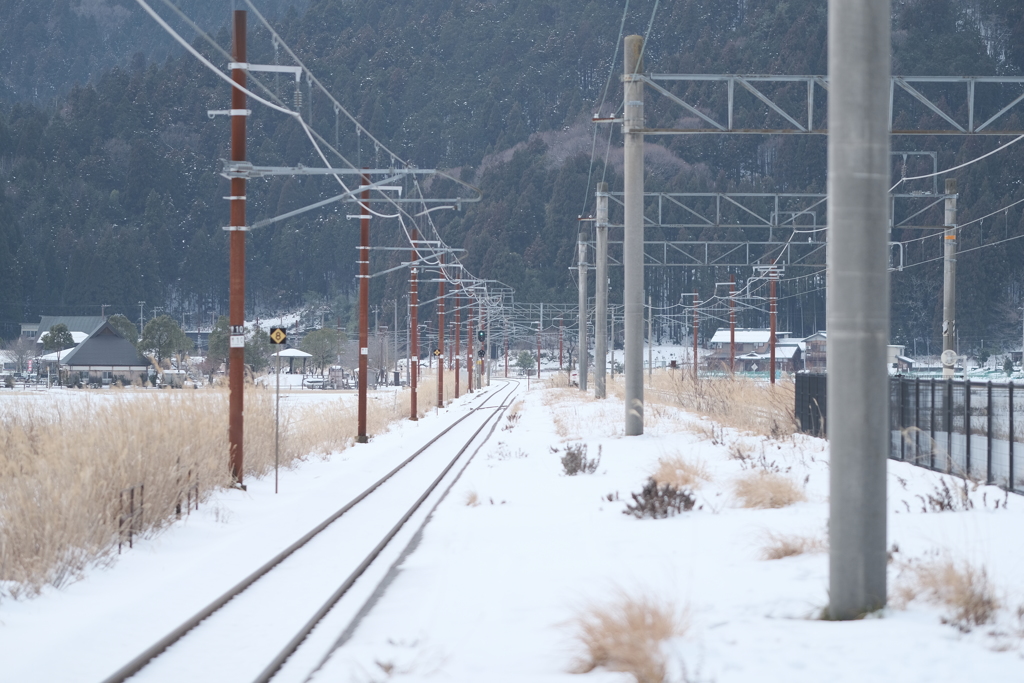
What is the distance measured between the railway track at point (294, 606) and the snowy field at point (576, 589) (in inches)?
7.4

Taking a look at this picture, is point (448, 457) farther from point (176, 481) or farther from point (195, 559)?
point (195, 559)

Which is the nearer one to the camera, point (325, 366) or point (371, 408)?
point (371, 408)

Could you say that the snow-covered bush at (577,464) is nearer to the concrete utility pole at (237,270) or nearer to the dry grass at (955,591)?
the concrete utility pole at (237,270)

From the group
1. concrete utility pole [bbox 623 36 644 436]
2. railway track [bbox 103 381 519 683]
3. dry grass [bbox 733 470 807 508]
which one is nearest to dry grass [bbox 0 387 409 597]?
railway track [bbox 103 381 519 683]

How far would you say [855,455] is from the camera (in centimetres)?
698

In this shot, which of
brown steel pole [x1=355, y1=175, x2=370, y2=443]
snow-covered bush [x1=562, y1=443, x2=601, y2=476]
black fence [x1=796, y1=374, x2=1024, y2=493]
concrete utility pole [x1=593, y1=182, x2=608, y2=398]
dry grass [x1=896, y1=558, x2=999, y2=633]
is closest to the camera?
dry grass [x1=896, y1=558, x2=999, y2=633]

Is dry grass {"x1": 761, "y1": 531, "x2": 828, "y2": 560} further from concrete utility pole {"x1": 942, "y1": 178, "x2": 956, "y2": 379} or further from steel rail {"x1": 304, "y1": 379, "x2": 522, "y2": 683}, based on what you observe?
concrete utility pole {"x1": 942, "y1": 178, "x2": 956, "y2": 379}

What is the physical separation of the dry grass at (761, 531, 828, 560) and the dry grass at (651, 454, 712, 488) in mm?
4805

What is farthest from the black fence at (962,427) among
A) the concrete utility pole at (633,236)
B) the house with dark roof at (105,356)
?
the house with dark roof at (105,356)

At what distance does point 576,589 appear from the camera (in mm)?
9094

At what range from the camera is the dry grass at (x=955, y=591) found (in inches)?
265

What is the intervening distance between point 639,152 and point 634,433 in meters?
6.16

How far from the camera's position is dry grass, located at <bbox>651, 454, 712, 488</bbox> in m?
15.0

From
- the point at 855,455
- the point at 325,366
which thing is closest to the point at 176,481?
the point at 855,455
